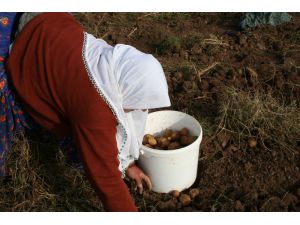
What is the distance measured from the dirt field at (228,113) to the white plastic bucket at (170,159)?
0.08 m

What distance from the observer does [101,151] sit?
1.77 metres

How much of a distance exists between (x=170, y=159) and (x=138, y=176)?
0.22 meters

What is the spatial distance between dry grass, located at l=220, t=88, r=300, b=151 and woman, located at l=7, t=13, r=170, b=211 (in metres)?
0.87

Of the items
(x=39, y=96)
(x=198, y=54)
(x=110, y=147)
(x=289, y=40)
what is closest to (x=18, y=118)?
(x=39, y=96)

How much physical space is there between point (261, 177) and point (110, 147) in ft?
3.29

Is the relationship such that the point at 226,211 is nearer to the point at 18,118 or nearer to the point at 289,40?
the point at 18,118

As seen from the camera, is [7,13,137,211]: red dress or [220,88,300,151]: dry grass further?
[220,88,300,151]: dry grass

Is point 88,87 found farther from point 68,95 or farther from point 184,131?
point 184,131

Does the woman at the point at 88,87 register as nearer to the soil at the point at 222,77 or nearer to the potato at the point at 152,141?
the potato at the point at 152,141

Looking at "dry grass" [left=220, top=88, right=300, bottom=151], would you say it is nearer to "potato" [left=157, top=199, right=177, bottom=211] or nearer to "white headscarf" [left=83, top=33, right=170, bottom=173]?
"potato" [left=157, top=199, right=177, bottom=211]

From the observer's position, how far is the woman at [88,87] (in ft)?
5.81

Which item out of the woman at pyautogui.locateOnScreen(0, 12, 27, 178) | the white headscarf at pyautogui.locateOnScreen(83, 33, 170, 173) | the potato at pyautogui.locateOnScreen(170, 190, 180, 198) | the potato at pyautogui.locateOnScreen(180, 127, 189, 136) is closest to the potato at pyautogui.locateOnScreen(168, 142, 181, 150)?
the potato at pyautogui.locateOnScreen(180, 127, 189, 136)

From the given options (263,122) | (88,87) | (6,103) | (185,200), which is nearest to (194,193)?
(185,200)

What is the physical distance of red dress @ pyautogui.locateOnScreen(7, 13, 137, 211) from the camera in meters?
1.76
